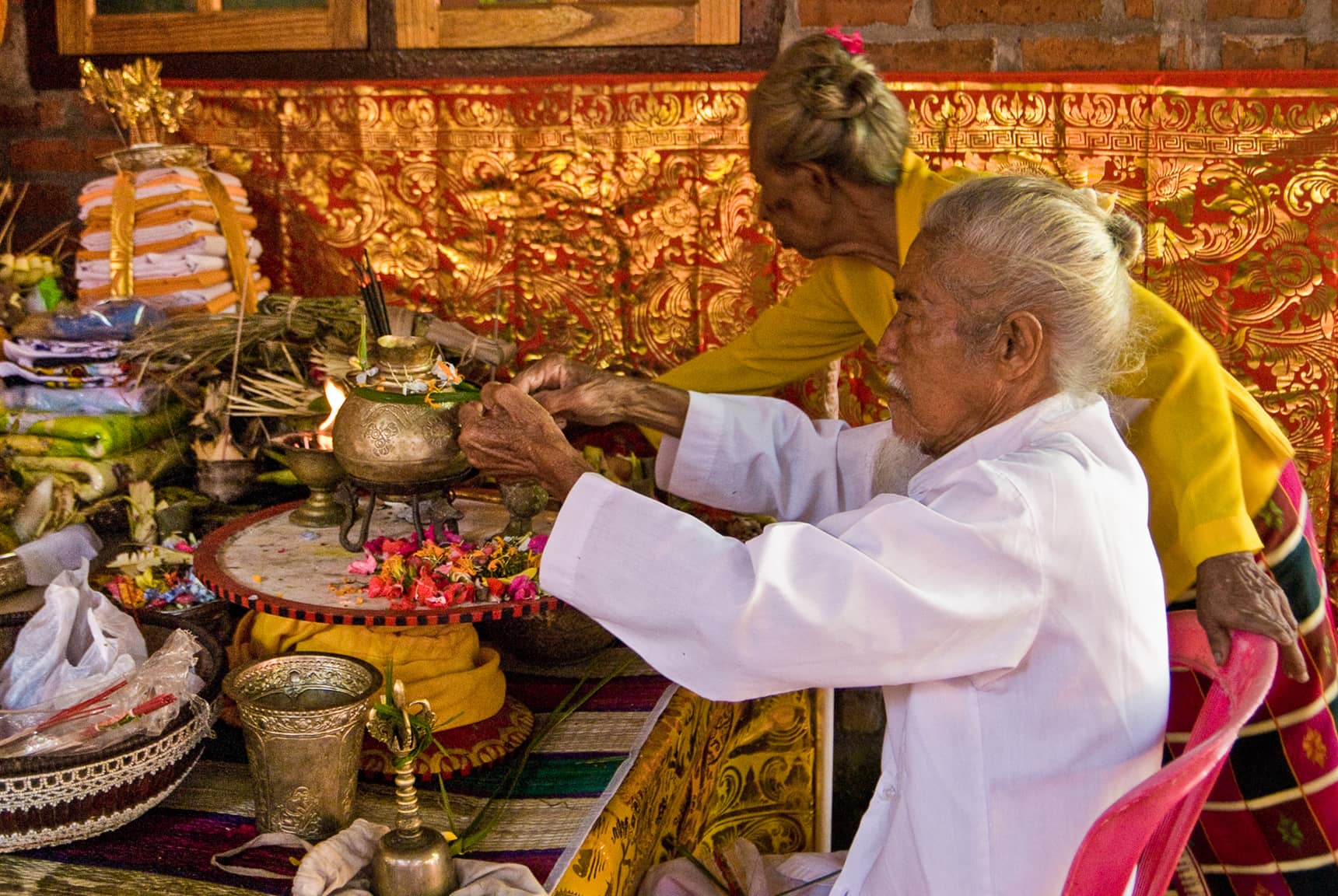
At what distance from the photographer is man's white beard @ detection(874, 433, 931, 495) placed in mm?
A: 2035

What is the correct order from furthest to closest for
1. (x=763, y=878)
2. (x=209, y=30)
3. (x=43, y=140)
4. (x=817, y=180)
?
(x=43, y=140) < (x=209, y=30) < (x=817, y=180) < (x=763, y=878)

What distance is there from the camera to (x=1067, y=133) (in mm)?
3059

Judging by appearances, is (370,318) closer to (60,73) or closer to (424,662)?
(424,662)

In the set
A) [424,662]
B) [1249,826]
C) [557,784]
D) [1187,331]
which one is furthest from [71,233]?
[1249,826]

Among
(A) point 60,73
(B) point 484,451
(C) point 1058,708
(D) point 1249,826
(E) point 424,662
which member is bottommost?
(D) point 1249,826

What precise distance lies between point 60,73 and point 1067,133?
2.80 metres

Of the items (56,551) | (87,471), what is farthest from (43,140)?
(56,551)

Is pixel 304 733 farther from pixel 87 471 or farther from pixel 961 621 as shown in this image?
pixel 87 471

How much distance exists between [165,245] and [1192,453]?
8.04 ft

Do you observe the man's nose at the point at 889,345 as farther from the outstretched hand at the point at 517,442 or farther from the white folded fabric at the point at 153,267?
the white folded fabric at the point at 153,267

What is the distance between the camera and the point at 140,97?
10.5 ft

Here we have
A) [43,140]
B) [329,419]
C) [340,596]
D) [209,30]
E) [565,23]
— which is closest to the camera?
[340,596]

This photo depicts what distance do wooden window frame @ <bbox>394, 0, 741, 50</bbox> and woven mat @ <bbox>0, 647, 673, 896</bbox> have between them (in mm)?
1756

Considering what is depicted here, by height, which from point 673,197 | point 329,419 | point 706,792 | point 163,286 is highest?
point 673,197
